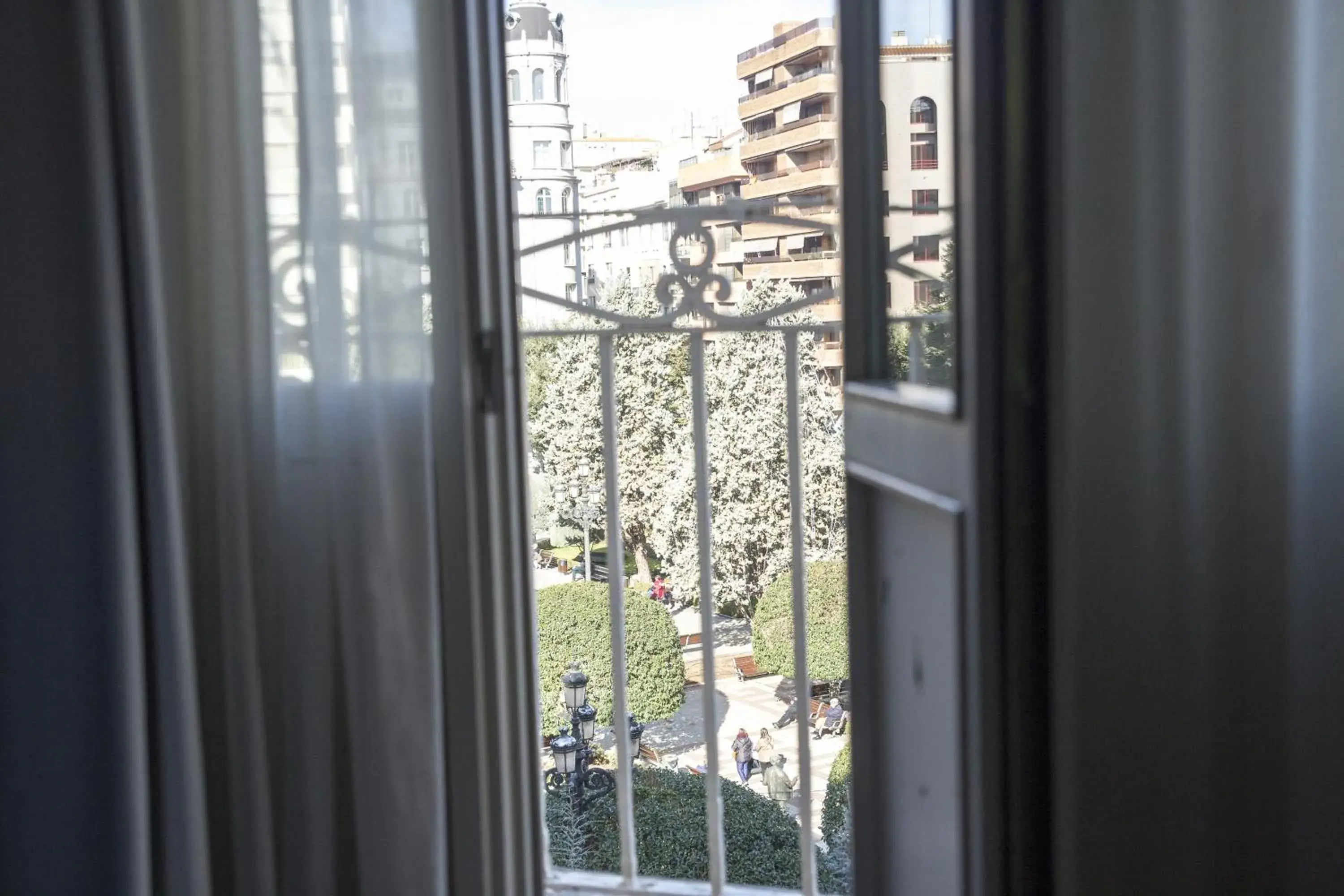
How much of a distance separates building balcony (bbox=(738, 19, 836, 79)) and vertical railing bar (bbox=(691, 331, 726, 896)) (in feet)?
1.67

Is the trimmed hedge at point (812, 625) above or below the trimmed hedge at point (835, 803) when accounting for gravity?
above

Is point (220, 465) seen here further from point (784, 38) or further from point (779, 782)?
point (779, 782)

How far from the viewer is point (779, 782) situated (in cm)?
260

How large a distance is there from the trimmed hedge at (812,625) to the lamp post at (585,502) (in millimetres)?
439

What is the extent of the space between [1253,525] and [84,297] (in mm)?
1438

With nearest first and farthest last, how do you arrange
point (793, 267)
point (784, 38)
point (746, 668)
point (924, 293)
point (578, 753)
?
1. point (924, 293)
2. point (784, 38)
3. point (793, 267)
4. point (578, 753)
5. point (746, 668)

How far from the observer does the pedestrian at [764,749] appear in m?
2.60

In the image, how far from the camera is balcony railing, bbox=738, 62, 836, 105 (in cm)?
194

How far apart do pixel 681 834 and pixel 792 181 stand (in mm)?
1488

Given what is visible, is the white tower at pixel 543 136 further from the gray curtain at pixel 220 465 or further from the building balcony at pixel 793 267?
the gray curtain at pixel 220 465

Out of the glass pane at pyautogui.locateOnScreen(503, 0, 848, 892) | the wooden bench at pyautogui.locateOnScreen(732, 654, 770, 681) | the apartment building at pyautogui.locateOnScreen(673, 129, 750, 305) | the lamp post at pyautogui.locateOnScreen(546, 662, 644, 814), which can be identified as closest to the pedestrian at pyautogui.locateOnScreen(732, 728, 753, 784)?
the glass pane at pyautogui.locateOnScreen(503, 0, 848, 892)

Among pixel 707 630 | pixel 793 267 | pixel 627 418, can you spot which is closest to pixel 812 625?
pixel 627 418

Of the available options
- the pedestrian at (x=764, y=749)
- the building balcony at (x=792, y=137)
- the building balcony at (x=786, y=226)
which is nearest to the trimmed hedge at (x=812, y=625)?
the pedestrian at (x=764, y=749)

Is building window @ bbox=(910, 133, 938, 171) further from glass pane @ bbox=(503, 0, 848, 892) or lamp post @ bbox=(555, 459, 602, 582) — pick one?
lamp post @ bbox=(555, 459, 602, 582)
